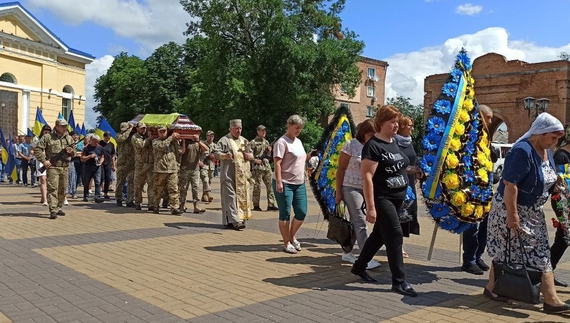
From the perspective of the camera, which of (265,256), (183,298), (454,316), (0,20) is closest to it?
(454,316)

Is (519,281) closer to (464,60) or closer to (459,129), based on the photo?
(459,129)

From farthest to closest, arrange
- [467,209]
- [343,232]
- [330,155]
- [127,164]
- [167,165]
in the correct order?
[127,164], [167,165], [330,155], [343,232], [467,209]

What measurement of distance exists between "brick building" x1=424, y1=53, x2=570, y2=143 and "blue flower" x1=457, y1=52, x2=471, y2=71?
3217cm

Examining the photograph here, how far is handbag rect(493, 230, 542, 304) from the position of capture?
4812 millimetres

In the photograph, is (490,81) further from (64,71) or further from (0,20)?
(0,20)

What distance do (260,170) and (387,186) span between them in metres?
8.21

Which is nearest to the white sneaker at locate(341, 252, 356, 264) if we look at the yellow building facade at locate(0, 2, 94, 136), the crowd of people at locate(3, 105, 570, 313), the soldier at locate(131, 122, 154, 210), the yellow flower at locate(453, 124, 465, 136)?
the crowd of people at locate(3, 105, 570, 313)

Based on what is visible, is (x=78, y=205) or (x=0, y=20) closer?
(x=78, y=205)

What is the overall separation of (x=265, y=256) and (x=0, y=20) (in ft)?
113

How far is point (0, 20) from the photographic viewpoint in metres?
35.2

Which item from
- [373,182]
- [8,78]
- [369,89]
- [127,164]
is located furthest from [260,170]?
[369,89]

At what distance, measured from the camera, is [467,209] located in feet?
20.9

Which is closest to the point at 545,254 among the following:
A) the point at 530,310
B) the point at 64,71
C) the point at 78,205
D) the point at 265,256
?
the point at 530,310

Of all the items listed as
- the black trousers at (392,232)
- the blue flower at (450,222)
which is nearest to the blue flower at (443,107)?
the blue flower at (450,222)
